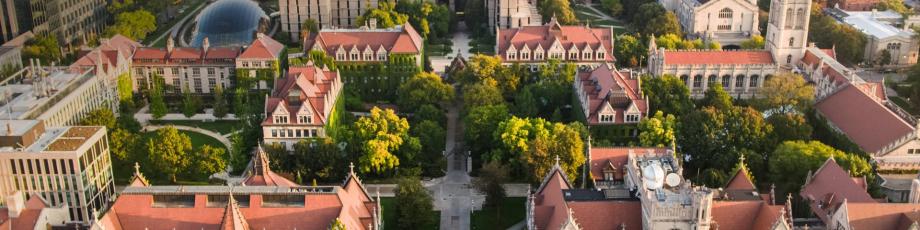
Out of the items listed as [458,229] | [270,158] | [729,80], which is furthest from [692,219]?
[729,80]

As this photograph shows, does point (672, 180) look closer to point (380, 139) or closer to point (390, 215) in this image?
point (390, 215)

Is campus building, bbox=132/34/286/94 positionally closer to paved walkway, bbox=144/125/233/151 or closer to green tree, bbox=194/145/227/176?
paved walkway, bbox=144/125/233/151

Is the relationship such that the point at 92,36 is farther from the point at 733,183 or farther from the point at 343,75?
the point at 733,183

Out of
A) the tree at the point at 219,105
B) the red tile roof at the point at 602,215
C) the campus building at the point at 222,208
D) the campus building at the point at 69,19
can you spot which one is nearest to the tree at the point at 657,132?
the red tile roof at the point at 602,215

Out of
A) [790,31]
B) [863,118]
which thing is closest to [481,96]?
[863,118]

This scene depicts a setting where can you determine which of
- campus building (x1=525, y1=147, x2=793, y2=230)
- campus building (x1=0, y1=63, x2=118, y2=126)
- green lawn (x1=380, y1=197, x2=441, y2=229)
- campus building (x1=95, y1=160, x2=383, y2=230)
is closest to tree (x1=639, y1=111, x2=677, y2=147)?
campus building (x1=525, y1=147, x2=793, y2=230)

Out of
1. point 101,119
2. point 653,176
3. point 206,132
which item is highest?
point 653,176

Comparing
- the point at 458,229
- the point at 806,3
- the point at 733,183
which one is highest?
the point at 806,3
